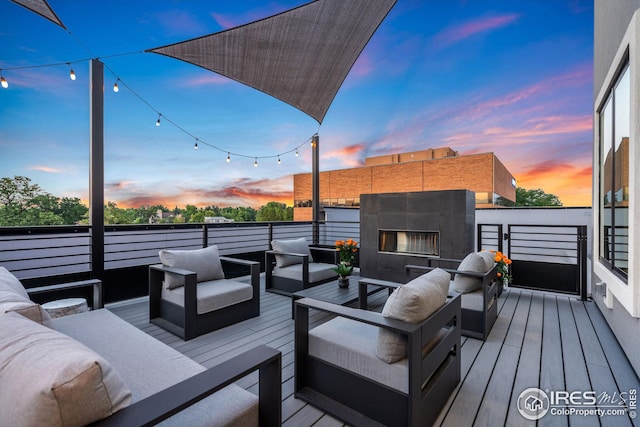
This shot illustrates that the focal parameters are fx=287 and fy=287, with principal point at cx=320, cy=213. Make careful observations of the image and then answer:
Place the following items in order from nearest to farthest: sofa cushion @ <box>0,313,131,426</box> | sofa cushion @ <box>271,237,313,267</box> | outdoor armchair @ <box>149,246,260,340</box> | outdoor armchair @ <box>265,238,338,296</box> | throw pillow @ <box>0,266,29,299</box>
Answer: sofa cushion @ <box>0,313,131,426</box> < throw pillow @ <box>0,266,29,299</box> < outdoor armchair @ <box>149,246,260,340</box> < outdoor armchair @ <box>265,238,338,296</box> < sofa cushion @ <box>271,237,313,267</box>

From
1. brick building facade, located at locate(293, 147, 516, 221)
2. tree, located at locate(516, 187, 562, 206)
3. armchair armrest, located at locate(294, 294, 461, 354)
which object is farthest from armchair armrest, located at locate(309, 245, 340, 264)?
tree, located at locate(516, 187, 562, 206)

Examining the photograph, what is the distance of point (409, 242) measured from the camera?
4.69 meters

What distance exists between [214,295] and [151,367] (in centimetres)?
131

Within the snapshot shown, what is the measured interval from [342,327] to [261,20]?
3062 millimetres

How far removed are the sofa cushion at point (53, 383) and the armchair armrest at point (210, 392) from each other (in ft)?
0.20

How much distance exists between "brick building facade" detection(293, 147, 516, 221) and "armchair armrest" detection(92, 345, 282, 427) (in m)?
11.6

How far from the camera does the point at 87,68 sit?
3180 mm

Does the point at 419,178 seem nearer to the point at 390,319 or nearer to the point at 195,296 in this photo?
the point at 195,296

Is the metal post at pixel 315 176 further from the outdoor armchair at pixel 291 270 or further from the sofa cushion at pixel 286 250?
the sofa cushion at pixel 286 250

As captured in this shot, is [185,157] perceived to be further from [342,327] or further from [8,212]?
[342,327]

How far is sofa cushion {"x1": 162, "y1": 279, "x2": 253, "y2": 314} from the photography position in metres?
2.62

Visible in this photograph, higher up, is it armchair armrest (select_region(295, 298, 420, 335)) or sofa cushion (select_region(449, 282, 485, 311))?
armchair armrest (select_region(295, 298, 420, 335))

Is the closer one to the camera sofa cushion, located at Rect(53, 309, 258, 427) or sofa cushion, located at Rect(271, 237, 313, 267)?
sofa cushion, located at Rect(53, 309, 258, 427)

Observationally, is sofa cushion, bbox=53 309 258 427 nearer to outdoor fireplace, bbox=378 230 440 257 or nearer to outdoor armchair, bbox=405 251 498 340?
outdoor armchair, bbox=405 251 498 340
